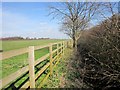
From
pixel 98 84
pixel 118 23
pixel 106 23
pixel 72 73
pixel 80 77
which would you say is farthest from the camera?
pixel 72 73

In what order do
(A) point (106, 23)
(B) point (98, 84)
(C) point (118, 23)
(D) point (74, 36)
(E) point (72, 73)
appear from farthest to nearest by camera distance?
(D) point (74, 36) < (E) point (72, 73) < (B) point (98, 84) < (A) point (106, 23) < (C) point (118, 23)

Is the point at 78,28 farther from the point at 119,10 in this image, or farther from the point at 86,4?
the point at 119,10

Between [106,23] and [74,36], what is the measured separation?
68.7 feet

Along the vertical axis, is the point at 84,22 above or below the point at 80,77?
above

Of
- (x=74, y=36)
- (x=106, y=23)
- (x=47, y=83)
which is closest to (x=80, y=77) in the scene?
(x=47, y=83)

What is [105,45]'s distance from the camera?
5.95 meters

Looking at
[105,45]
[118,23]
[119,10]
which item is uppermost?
[119,10]

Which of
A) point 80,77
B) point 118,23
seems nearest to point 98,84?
point 80,77

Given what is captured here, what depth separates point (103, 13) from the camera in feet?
17.9

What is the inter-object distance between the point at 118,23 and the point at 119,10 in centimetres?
36

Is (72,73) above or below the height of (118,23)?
below

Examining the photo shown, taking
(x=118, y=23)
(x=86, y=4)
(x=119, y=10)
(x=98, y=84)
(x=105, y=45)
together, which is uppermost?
(x=86, y=4)

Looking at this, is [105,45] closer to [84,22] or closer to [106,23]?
[106,23]

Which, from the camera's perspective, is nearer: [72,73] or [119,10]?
[119,10]
